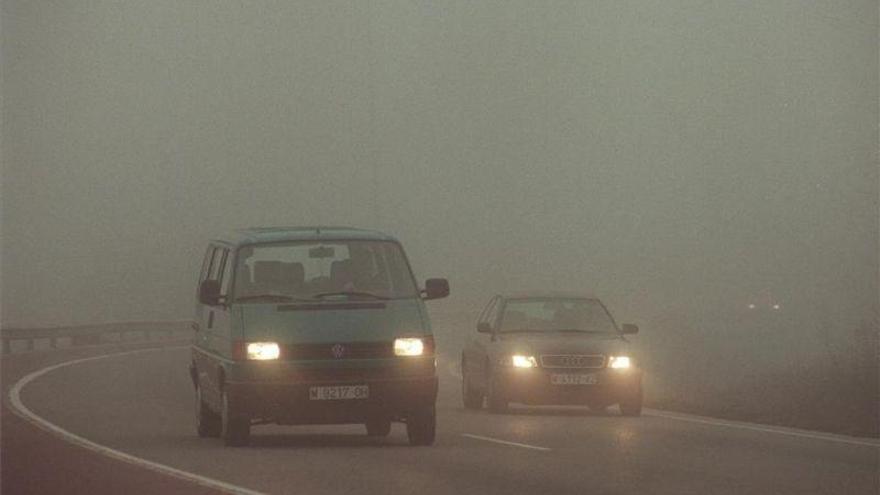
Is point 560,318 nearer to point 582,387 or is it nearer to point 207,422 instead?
point 582,387

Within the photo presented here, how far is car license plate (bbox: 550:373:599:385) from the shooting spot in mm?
26703

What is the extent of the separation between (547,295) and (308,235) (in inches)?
278

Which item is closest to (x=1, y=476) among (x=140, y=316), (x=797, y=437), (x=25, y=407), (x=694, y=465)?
(x=694, y=465)

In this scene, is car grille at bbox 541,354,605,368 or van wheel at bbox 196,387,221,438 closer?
van wheel at bbox 196,387,221,438

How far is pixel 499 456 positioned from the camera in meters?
19.6

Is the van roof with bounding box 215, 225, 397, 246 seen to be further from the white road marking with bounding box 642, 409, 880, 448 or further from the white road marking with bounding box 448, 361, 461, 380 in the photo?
the white road marking with bounding box 448, 361, 461, 380

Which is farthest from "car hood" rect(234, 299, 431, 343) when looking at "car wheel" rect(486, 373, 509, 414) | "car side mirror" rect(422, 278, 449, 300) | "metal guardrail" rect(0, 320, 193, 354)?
"metal guardrail" rect(0, 320, 193, 354)

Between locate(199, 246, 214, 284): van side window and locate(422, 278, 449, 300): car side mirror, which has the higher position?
locate(199, 246, 214, 284): van side window

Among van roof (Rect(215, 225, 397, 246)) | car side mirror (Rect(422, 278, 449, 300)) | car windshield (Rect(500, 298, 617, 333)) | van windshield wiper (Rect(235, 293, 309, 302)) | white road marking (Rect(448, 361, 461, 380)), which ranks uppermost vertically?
van roof (Rect(215, 225, 397, 246))

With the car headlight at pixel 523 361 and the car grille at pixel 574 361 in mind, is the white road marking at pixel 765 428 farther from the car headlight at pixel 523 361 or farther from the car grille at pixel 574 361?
the car headlight at pixel 523 361

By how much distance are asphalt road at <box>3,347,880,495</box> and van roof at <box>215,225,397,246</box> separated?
6.84 feet

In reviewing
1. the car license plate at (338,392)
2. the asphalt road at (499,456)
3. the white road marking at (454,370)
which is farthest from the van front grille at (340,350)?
the white road marking at (454,370)

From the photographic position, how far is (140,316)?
323ft

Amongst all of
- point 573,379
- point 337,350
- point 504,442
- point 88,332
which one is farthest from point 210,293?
point 88,332
